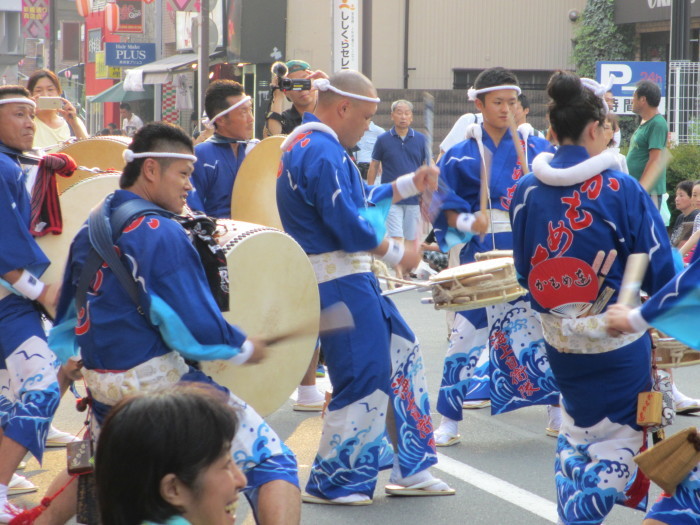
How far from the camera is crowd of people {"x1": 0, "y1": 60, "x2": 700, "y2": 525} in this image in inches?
118

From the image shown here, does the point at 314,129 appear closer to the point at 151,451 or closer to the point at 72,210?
the point at 72,210

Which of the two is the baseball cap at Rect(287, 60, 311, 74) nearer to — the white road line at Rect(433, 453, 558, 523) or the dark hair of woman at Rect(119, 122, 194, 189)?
the white road line at Rect(433, 453, 558, 523)

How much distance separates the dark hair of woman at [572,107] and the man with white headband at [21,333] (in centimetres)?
220

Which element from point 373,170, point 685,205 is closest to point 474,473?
point 685,205

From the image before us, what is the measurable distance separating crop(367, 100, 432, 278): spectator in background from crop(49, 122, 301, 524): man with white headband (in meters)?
9.48

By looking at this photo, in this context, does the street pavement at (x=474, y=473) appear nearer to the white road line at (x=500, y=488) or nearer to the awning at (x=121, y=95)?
the white road line at (x=500, y=488)

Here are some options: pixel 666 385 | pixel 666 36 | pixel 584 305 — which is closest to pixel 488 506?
pixel 666 385

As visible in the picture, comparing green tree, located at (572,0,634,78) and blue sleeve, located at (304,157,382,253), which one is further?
green tree, located at (572,0,634,78)

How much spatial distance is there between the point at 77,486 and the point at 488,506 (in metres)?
1.96

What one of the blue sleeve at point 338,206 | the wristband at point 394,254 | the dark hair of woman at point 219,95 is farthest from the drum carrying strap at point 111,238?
the dark hair of woman at point 219,95

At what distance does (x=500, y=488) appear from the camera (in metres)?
5.07

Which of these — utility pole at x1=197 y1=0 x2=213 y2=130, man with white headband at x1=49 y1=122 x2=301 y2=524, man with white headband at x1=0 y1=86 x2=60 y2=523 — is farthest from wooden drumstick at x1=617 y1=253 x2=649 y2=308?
utility pole at x1=197 y1=0 x2=213 y2=130

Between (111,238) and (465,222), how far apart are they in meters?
2.53

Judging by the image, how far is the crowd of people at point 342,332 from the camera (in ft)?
9.85
